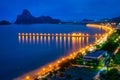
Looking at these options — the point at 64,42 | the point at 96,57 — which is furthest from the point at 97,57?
the point at 64,42

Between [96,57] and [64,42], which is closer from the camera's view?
[96,57]

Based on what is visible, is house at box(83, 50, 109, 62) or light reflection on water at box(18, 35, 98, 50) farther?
light reflection on water at box(18, 35, 98, 50)

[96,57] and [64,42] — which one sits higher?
[96,57]

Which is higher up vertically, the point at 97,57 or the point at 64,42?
the point at 97,57

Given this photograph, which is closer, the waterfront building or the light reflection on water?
the waterfront building

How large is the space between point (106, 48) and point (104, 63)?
8.94 feet

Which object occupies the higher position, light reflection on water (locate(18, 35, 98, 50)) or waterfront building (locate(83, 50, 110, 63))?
waterfront building (locate(83, 50, 110, 63))

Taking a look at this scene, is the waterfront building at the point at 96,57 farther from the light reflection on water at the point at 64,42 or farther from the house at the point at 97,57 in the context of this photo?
the light reflection on water at the point at 64,42

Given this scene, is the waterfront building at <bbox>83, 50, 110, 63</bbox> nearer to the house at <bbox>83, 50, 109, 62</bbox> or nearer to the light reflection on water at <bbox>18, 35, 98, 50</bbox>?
the house at <bbox>83, 50, 109, 62</bbox>

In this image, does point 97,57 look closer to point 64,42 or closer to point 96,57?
point 96,57

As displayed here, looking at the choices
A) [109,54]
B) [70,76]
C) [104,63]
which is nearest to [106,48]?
[109,54]

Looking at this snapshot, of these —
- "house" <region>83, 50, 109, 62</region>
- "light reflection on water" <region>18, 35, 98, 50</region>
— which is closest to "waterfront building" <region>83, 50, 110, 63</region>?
"house" <region>83, 50, 109, 62</region>

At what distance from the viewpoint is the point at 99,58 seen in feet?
33.4

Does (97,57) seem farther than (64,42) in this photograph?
No
